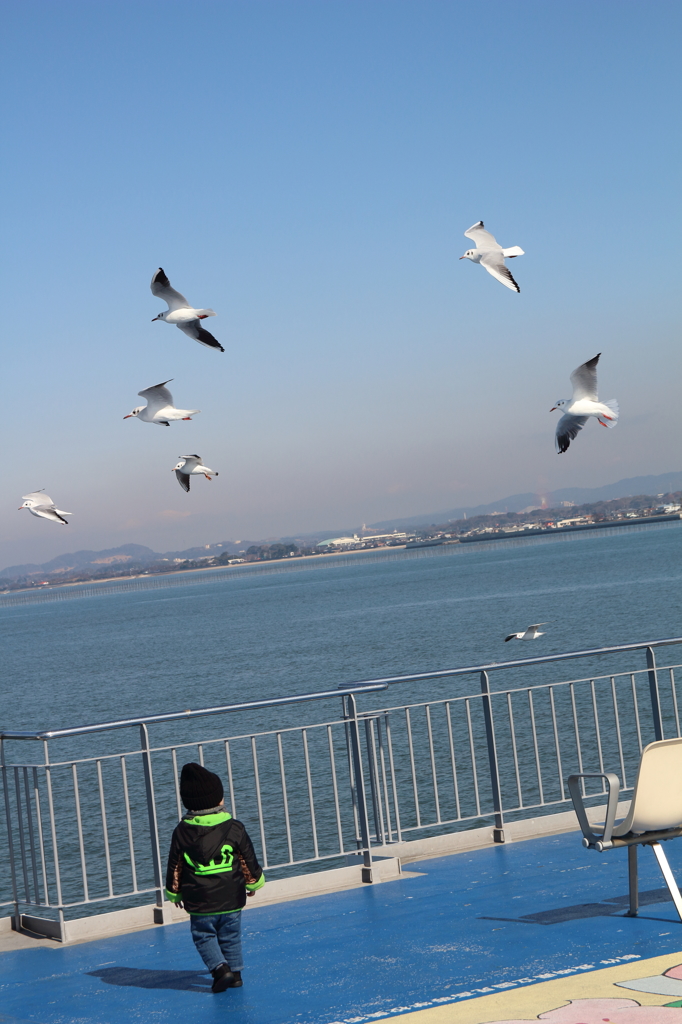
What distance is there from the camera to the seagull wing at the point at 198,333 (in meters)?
7.11

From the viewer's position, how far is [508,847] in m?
8.04

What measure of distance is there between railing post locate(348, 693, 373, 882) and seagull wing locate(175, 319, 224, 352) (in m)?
2.55

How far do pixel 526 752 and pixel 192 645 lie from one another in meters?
56.9

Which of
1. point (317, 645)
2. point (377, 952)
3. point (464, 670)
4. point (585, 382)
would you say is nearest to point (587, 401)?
point (585, 382)

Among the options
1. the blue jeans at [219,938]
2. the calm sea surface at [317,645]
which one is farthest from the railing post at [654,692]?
the calm sea surface at [317,645]

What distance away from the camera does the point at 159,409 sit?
7.30 m

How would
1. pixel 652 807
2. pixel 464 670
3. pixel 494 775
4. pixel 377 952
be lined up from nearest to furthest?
1. pixel 652 807
2. pixel 377 952
3. pixel 464 670
4. pixel 494 775

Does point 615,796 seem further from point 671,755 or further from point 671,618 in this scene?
point 671,618

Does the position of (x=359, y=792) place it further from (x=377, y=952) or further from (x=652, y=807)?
(x=652, y=807)

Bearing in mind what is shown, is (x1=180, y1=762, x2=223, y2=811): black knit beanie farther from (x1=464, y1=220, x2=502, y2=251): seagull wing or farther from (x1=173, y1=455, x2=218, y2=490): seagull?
(x1=464, y1=220, x2=502, y2=251): seagull wing

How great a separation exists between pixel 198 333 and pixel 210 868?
138 inches

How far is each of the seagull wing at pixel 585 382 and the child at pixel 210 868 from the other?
162 inches

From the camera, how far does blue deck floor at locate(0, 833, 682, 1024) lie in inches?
200

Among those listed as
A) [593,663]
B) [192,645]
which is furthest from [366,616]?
[593,663]
